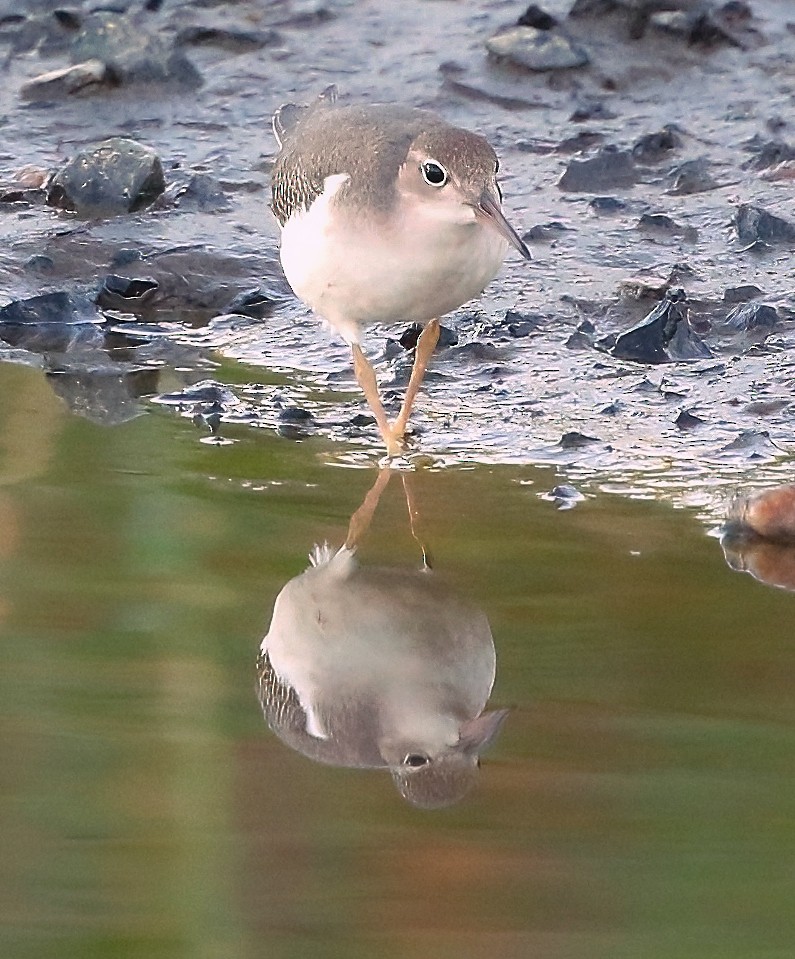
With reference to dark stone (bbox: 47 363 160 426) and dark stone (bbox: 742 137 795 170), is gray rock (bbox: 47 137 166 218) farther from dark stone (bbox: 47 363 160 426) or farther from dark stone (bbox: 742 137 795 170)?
dark stone (bbox: 742 137 795 170)

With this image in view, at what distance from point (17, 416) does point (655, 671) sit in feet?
→ 8.85

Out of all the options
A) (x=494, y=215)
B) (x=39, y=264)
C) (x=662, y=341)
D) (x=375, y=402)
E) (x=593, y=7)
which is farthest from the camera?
(x=593, y=7)

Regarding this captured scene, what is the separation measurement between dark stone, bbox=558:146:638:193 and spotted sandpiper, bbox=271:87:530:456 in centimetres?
268

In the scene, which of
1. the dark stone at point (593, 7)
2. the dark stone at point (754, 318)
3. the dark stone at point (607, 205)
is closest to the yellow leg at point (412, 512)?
the dark stone at point (754, 318)

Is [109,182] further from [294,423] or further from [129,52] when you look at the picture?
[294,423]

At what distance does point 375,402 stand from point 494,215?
3.50ft

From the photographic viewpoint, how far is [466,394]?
6398 millimetres

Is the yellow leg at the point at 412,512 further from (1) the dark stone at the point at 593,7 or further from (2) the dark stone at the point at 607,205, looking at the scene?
(1) the dark stone at the point at 593,7

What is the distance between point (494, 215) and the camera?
5062 millimetres

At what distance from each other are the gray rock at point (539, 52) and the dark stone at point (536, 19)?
0.52ft

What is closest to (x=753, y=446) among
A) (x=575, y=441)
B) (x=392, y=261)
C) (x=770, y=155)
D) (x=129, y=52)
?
(x=575, y=441)

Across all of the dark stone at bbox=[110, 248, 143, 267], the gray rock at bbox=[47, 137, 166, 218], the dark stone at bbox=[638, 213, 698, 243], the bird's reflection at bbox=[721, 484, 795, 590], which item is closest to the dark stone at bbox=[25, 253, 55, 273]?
the dark stone at bbox=[110, 248, 143, 267]

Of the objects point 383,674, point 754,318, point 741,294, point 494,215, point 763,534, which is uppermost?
point 494,215

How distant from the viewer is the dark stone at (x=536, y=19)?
31.4 ft
